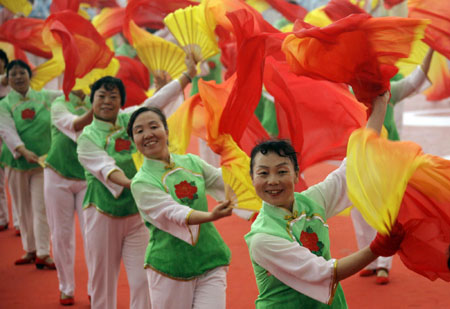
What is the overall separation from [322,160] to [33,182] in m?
2.69

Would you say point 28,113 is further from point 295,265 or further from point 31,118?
point 295,265

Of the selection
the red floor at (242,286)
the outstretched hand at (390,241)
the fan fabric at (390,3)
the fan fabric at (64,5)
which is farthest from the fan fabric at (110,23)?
the outstretched hand at (390,241)

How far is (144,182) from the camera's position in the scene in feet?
8.44

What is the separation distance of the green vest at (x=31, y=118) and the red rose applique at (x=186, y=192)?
7.35 ft

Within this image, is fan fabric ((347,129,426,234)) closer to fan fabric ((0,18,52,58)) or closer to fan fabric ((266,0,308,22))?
fan fabric ((266,0,308,22))

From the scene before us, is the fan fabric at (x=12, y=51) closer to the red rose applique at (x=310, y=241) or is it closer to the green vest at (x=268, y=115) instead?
the green vest at (x=268, y=115)

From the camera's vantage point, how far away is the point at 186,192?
8.48ft

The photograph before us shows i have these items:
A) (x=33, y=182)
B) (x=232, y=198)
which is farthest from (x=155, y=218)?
(x=33, y=182)

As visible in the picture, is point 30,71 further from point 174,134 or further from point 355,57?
point 355,57

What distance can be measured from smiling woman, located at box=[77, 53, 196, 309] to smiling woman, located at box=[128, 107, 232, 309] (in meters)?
0.57

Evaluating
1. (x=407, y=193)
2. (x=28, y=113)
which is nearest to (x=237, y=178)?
(x=407, y=193)

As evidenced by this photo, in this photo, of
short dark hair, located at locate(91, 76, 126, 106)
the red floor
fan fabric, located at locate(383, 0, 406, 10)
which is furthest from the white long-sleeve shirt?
fan fabric, located at locate(383, 0, 406, 10)

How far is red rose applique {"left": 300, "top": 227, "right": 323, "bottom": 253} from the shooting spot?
189cm

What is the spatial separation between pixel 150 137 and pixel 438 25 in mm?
1197
